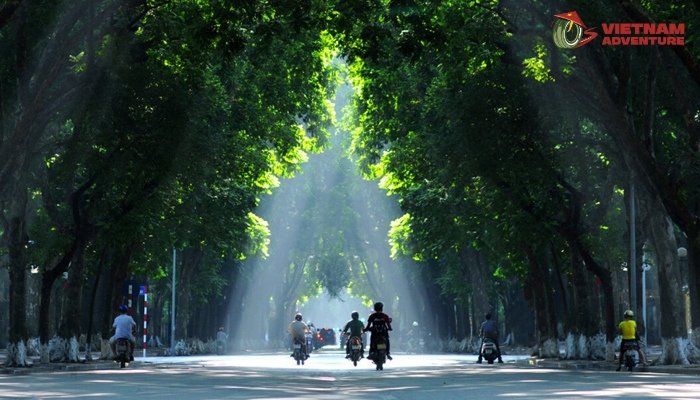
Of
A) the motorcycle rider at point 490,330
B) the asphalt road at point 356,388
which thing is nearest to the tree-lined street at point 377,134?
the motorcycle rider at point 490,330

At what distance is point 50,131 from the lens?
122 ft

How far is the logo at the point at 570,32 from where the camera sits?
27688 millimetres

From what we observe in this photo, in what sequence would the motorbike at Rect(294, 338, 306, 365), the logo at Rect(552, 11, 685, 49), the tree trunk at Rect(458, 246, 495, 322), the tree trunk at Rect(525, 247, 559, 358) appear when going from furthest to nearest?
the tree trunk at Rect(458, 246, 495, 322), the tree trunk at Rect(525, 247, 559, 358), the motorbike at Rect(294, 338, 306, 365), the logo at Rect(552, 11, 685, 49)

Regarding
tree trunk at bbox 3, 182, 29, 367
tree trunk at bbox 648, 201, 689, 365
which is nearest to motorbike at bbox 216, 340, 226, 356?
tree trunk at bbox 3, 182, 29, 367

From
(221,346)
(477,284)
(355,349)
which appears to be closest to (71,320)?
(355,349)

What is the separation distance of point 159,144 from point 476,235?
14046 mm

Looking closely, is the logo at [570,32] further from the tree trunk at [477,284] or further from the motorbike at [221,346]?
the motorbike at [221,346]

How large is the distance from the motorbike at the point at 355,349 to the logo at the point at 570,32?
1349 cm

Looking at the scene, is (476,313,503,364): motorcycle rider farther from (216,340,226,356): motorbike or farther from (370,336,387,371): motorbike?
(216,340,226,356): motorbike

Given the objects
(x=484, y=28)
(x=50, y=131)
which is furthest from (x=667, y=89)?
(x=50, y=131)

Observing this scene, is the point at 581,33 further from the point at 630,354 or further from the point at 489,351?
the point at 489,351

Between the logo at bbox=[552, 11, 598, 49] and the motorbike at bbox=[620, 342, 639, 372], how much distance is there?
28.4 feet

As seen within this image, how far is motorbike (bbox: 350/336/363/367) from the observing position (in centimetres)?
3878

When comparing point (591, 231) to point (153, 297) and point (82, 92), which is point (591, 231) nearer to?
point (82, 92)
